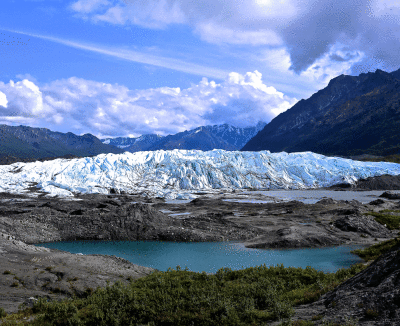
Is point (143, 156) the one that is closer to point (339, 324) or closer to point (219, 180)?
point (219, 180)

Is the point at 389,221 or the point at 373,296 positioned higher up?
the point at 373,296

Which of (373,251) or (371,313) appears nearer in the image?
(371,313)

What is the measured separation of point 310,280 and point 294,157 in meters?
114

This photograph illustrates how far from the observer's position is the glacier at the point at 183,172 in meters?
100

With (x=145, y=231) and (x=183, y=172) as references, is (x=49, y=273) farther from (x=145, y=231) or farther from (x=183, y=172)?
(x=183, y=172)

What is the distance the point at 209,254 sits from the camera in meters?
33.8

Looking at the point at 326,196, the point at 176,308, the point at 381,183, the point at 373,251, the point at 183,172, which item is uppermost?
the point at 183,172

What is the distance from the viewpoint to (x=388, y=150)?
18475cm

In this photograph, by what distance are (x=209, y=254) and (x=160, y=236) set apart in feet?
29.3

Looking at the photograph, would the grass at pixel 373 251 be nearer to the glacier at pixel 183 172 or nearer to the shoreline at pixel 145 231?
the shoreline at pixel 145 231

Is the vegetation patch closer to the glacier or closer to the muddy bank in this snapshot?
the muddy bank

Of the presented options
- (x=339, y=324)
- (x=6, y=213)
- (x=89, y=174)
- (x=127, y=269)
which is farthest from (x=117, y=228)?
(x=89, y=174)

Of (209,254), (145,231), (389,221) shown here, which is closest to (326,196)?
(389,221)

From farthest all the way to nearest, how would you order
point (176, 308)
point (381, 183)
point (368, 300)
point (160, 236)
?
point (381, 183) < point (160, 236) < point (176, 308) < point (368, 300)
